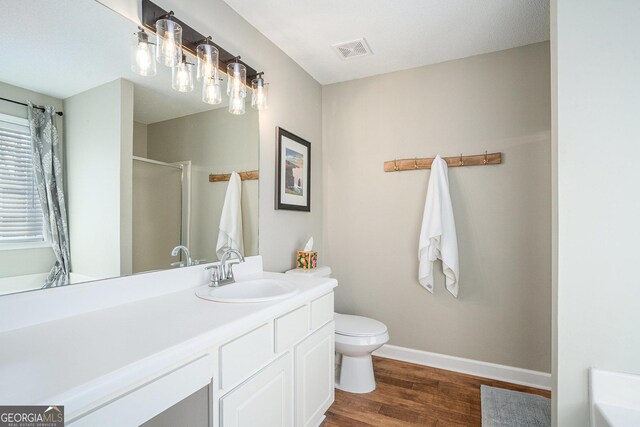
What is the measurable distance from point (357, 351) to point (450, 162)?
1.62 metres

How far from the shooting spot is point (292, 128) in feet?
7.99

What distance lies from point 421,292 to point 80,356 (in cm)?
231

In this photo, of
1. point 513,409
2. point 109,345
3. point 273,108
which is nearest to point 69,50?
point 109,345

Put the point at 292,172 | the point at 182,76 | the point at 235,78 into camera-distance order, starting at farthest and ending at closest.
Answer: the point at 292,172
the point at 235,78
the point at 182,76

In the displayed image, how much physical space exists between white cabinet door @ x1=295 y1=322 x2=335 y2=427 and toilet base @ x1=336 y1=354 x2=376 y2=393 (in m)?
0.28

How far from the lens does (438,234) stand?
2297 millimetres

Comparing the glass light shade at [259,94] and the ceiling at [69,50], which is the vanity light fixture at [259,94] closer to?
the glass light shade at [259,94]

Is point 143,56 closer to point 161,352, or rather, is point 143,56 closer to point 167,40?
point 167,40

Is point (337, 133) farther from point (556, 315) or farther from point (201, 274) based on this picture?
point (556, 315)

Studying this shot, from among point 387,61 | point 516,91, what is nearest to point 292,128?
point 387,61

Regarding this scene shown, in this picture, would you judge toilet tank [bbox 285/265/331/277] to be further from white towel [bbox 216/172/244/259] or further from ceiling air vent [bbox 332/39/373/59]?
ceiling air vent [bbox 332/39/373/59]

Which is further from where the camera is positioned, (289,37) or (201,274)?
(289,37)

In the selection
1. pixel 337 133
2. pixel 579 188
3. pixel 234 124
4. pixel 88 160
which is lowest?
pixel 579 188

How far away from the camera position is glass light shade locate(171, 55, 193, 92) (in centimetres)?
149
